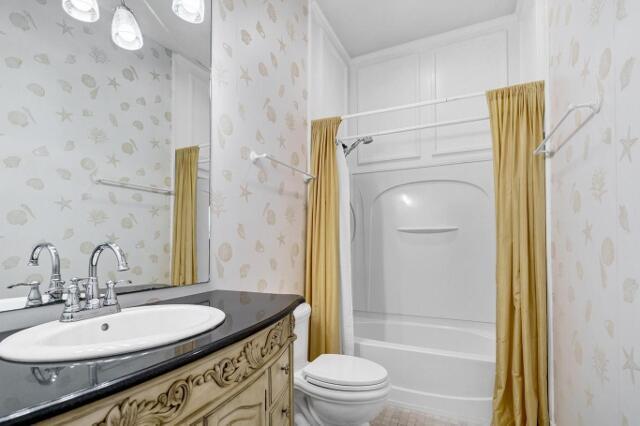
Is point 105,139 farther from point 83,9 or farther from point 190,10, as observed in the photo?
point 190,10

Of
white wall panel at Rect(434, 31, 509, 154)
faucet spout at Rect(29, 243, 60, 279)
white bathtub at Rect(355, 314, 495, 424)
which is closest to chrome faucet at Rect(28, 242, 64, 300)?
faucet spout at Rect(29, 243, 60, 279)

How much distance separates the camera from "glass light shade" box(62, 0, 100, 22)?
98 cm

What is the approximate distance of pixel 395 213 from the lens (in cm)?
288

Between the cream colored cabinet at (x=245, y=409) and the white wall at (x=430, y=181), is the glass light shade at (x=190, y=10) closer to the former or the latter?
the cream colored cabinet at (x=245, y=409)

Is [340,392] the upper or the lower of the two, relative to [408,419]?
upper

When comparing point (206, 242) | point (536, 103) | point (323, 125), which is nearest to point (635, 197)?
point (536, 103)

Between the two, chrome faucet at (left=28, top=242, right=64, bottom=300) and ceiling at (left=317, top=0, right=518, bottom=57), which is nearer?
chrome faucet at (left=28, top=242, right=64, bottom=300)

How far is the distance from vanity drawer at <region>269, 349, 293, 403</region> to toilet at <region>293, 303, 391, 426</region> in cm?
41

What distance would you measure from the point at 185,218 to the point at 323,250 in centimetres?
102

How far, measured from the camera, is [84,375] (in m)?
0.54

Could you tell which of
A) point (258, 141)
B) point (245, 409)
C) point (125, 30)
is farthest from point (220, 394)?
point (258, 141)

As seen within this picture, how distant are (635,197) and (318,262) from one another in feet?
5.26

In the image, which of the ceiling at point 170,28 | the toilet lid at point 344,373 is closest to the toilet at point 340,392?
the toilet lid at point 344,373

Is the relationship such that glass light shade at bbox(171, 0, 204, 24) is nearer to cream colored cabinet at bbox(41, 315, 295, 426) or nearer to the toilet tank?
cream colored cabinet at bbox(41, 315, 295, 426)
